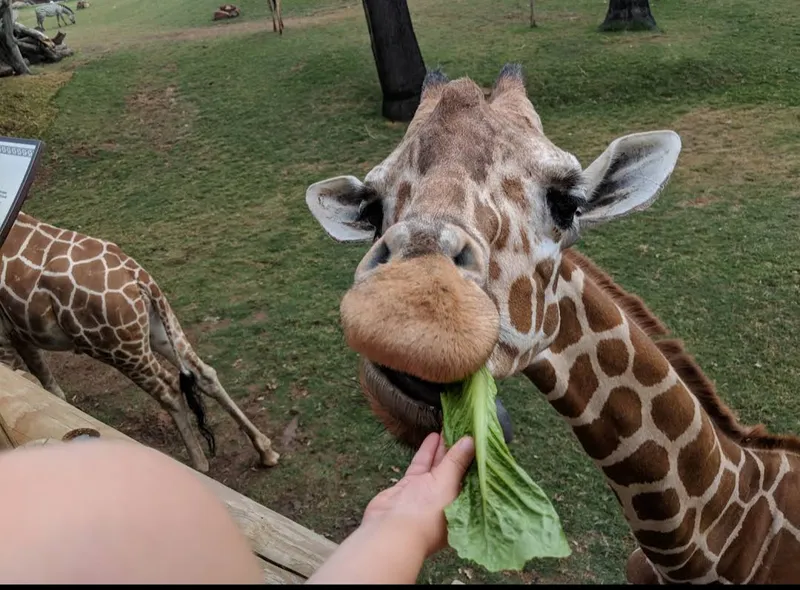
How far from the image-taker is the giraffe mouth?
191 centimetres

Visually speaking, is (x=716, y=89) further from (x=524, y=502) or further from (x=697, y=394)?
(x=524, y=502)

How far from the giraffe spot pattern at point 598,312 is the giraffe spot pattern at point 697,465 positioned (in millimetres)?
528

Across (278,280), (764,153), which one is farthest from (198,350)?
(764,153)

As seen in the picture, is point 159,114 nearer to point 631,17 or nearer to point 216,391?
point 216,391

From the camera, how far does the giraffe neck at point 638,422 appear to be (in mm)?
2475

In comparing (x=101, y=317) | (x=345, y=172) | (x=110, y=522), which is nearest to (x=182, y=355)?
(x=101, y=317)

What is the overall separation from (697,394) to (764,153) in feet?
21.8

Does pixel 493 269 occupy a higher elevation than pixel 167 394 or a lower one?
higher

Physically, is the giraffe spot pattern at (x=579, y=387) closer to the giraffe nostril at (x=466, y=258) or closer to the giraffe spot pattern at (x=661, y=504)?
the giraffe spot pattern at (x=661, y=504)

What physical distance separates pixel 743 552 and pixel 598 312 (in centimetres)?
112

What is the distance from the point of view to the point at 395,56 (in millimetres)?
10648

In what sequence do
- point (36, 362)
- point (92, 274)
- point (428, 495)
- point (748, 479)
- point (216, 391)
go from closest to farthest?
point (428, 495) → point (748, 479) → point (92, 274) → point (216, 391) → point (36, 362)

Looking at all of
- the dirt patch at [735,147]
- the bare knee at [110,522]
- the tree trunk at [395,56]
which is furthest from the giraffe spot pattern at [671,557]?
the tree trunk at [395,56]

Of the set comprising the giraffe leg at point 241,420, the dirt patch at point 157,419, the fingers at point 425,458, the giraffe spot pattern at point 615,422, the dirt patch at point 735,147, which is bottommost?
the dirt patch at point 157,419
